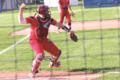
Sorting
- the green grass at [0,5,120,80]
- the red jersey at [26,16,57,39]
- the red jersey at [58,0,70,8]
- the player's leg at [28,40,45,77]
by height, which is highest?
the red jersey at [58,0,70,8]

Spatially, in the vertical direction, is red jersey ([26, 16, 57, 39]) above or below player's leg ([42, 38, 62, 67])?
above

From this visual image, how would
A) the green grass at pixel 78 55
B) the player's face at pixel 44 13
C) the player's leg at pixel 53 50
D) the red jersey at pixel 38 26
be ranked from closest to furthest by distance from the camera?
the player's face at pixel 44 13, the red jersey at pixel 38 26, the player's leg at pixel 53 50, the green grass at pixel 78 55

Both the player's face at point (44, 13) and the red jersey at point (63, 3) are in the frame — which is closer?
the player's face at point (44, 13)

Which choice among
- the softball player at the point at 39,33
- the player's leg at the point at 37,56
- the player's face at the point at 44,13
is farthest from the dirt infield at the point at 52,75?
the player's face at the point at 44,13

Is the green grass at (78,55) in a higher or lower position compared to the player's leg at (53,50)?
lower

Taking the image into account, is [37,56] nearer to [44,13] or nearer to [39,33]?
[39,33]

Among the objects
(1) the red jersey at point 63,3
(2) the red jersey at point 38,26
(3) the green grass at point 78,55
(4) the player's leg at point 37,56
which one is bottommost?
(3) the green grass at point 78,55

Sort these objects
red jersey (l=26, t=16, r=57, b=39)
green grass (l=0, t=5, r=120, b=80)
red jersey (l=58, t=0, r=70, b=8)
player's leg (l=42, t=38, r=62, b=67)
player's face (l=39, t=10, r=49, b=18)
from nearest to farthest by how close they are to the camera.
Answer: player's face (l=39, t=10, r=49, b=18) < red jersey (l=26, t=16, r=57, b=39) < player's leg (l=42, t=38, r=62, b=67) < green grass (l=0, t=5, r=120, b=80) < red jersey (l=58, t=0, r=70, b=8)

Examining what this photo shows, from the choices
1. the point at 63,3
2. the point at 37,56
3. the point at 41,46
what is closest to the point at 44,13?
the point at 41,46

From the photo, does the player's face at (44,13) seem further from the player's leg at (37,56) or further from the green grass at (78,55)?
the player's leg at (37,56)

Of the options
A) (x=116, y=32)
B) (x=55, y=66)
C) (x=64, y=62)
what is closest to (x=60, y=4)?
(x=116, y=32)

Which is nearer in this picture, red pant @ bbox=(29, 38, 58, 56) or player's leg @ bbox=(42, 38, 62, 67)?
red pant @ bbox=(29, 38, 58, 56)

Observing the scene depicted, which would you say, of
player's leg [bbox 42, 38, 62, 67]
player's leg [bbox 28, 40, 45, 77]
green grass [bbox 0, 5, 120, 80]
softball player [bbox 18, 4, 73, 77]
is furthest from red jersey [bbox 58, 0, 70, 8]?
player's leg [bbox 28, 40, 45, 77]

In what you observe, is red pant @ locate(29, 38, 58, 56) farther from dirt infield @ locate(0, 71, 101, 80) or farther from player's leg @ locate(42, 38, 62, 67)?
dirt infield @ locate(0, 71, 101, 80)
